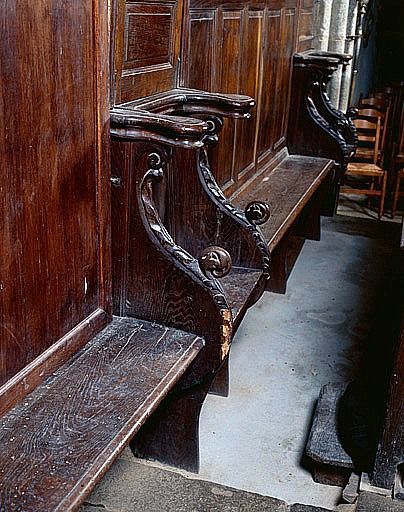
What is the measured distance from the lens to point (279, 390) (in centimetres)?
304

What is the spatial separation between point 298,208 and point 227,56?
81 centimetres

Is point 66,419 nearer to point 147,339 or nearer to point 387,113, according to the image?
point 147,339

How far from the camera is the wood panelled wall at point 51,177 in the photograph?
153 centimetres

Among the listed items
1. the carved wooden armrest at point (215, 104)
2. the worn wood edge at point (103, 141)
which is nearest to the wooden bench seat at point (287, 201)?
the carved wooden armrest at point (215, 104)

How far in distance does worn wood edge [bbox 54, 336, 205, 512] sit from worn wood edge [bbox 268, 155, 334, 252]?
1047 millimetres

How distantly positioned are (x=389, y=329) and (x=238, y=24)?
1.72 meters

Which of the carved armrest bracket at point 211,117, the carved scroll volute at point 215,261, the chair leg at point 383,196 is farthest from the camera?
the chair leg at point 383,196

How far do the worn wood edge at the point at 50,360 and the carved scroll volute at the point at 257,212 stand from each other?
731 mm

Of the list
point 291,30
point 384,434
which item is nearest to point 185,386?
point 384,434

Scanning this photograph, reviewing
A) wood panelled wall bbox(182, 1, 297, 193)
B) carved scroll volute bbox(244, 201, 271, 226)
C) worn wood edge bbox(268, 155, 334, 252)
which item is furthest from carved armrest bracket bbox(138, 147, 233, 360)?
worn wood edge bbox(268, 155, 334, 252)

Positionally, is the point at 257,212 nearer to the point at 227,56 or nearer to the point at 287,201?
the point at 227,56

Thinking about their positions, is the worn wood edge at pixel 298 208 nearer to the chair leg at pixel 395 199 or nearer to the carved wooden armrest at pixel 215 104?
the carved wooden armrest at pixel 215 104

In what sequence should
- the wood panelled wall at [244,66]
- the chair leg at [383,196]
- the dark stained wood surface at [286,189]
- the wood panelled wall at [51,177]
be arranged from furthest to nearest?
1. the chair leg at [383,196]
2. the dark stained wood surface at [286,189]
3. the wood panelled wall at [244,66]
4. the wood panelled wall at [51,177]

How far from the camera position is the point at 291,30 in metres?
4.09
